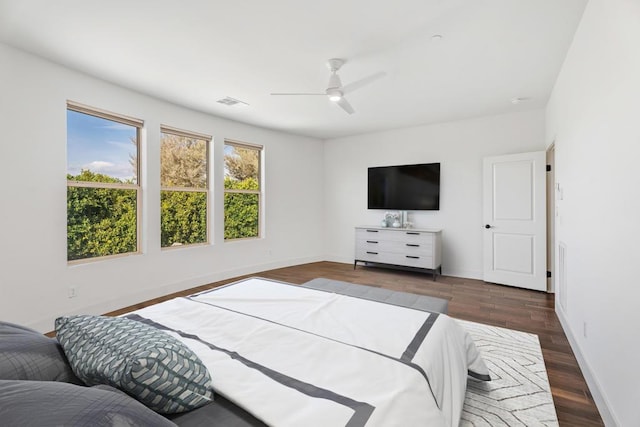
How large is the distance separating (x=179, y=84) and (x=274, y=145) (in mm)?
2322

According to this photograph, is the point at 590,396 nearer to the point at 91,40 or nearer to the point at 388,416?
the point at 388,416

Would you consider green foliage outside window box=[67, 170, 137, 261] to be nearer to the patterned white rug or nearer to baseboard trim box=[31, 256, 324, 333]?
baseboard trim box=[31, 256, 324, 333]

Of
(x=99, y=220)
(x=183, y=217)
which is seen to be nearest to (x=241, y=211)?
(x=183, y=217)

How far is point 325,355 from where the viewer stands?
4.27ft

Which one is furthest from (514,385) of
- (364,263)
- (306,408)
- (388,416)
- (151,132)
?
(151,132)

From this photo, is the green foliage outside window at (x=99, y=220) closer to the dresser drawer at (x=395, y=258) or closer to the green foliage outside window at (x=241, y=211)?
the green foliage outside window at (x=241, y=211)

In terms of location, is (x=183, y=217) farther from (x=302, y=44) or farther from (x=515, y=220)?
(x=515, y=220)

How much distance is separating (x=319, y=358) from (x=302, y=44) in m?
2.49

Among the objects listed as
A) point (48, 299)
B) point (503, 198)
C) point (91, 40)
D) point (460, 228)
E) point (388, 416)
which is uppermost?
point (91, 40)

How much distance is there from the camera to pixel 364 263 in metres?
6.02

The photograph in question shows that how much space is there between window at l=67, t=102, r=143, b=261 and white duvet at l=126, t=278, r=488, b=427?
2.18 metres

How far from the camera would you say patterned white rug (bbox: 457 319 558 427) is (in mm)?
1736

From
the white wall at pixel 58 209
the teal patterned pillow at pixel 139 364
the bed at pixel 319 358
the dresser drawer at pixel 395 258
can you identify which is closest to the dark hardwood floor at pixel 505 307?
the dresser drawer at pixel 395 258

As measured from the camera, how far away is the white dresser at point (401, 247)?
487cm
